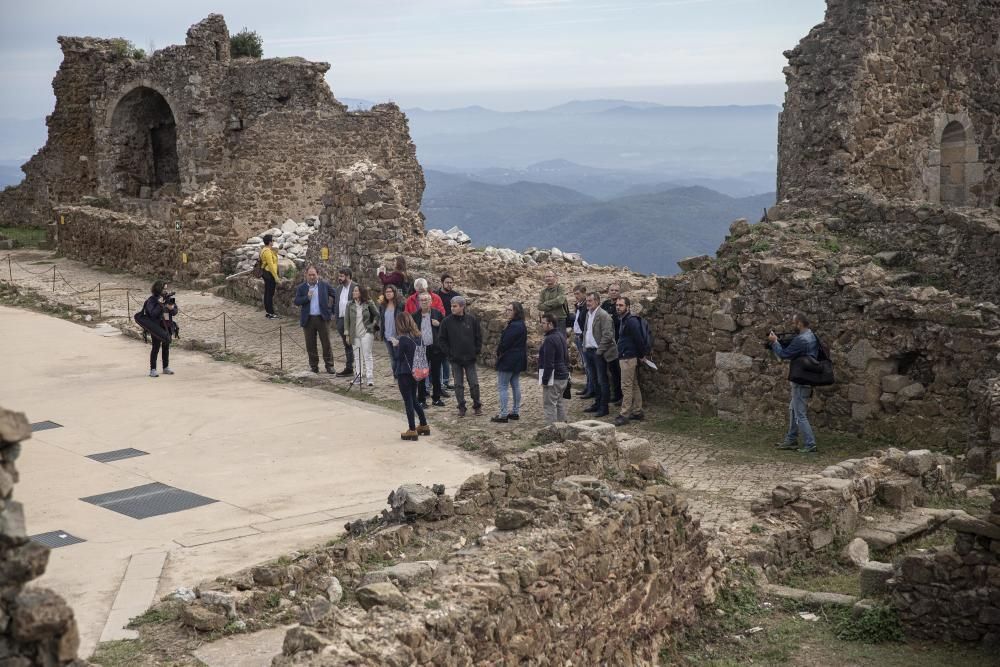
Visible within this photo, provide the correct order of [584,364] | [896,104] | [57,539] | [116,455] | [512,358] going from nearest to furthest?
[57,539] < [116,455] < [512,358] < [584,364] < [896,104]

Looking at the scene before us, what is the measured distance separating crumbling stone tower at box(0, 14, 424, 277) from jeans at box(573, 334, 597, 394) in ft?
29.9

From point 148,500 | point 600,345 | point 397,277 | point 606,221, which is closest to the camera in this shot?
point 148,500

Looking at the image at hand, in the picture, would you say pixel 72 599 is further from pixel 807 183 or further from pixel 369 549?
pixel 807 183

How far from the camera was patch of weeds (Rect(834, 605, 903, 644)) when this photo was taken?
28.8 feet

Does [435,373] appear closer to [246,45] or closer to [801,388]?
[801,388]

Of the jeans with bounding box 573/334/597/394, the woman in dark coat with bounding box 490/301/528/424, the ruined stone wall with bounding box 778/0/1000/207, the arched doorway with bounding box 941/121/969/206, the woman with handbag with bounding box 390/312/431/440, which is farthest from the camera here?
the arched doorway with bounding box 941/121/969/206

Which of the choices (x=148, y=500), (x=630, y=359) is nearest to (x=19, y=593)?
(x=148, y=500)

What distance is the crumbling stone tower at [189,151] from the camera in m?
26.1

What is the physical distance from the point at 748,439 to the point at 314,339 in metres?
6.56

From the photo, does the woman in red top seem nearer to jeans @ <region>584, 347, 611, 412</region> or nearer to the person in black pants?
the person in black pants

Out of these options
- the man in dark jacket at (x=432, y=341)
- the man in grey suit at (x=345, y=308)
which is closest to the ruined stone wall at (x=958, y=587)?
the man in dark jacket at (x=432, y=341)

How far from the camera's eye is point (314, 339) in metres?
17.7

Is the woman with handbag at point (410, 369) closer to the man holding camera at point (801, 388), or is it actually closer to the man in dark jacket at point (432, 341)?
the man in dark jacket at point (432, 341)

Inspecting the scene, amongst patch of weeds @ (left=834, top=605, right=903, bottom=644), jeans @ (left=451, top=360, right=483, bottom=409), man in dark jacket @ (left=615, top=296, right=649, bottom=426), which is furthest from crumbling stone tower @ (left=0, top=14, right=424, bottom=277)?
patch of weeds @ (left=834, top=605, right=903, bottom=644)
